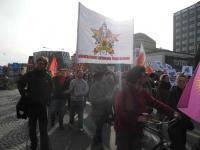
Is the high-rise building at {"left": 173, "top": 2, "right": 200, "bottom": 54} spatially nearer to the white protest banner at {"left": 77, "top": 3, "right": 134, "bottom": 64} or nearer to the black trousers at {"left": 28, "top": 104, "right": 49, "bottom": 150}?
the white protest banner at {"left": 77, "top": 3, "right": 134, "bottom": 64}

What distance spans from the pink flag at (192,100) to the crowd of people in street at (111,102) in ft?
3.37

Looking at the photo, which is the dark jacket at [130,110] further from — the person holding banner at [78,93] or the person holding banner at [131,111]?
the person holding banner at [78,93]

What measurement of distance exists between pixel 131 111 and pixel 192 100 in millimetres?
1187

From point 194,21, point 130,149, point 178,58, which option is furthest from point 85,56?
point 194,21

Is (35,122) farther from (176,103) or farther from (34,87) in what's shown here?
(176,103)

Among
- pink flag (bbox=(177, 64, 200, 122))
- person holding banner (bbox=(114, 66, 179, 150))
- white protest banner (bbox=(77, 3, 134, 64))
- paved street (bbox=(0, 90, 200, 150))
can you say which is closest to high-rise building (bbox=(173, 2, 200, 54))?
white protest banner (bbox=(77, 3, 134, 64))

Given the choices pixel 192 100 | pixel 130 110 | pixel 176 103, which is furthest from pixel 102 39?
pixel 192 100

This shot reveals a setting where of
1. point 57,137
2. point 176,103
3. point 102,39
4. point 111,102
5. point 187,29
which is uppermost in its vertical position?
point 187,29

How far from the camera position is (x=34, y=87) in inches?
243

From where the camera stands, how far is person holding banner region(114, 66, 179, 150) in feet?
14.3

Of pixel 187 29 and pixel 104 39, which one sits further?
pixel 187 29

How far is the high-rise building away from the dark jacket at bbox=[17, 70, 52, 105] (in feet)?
407

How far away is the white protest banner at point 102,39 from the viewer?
30.6 feet

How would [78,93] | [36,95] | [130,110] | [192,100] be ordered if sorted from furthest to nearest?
[78,93] < [36,95] < [130,110] < [192,100]
